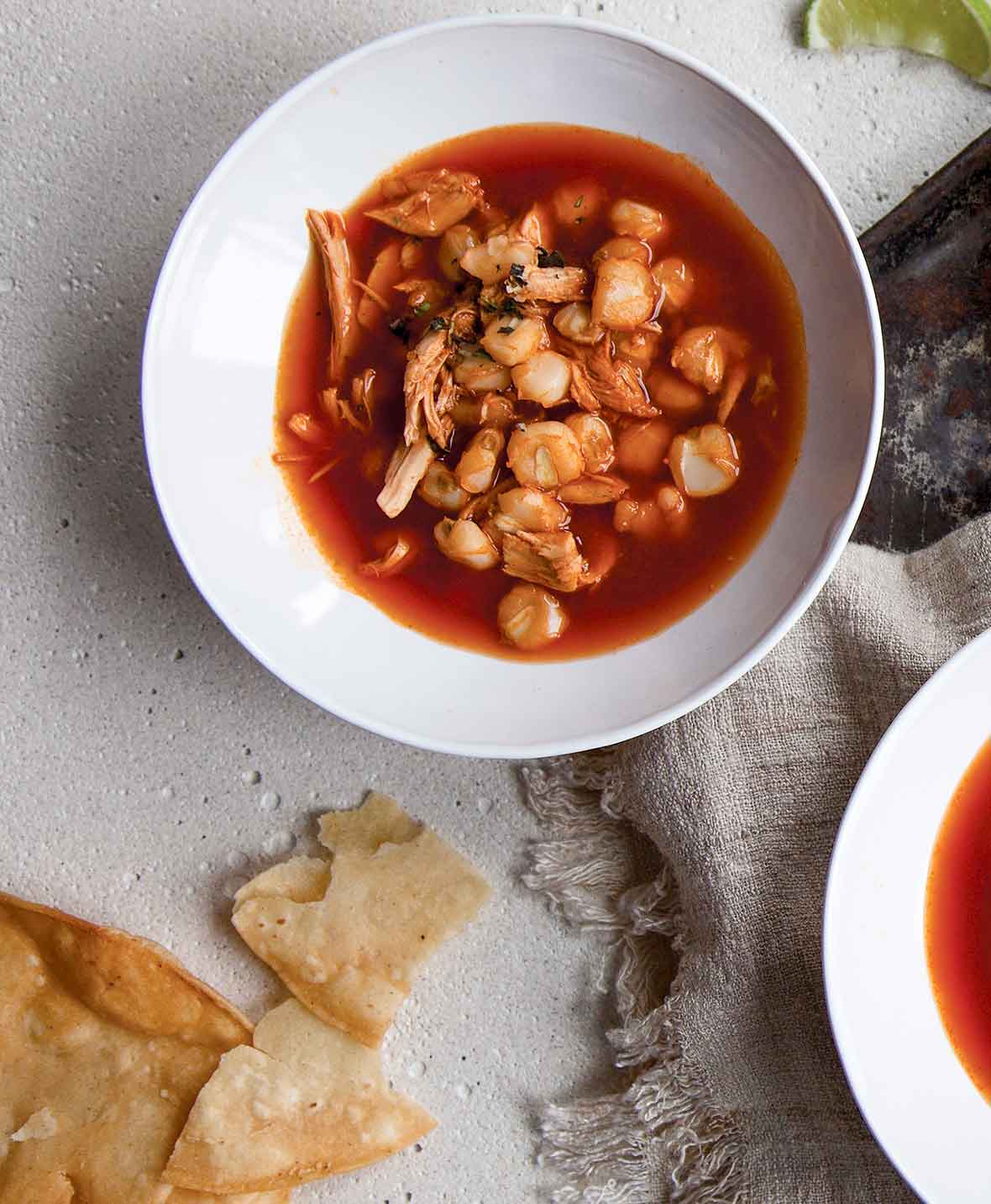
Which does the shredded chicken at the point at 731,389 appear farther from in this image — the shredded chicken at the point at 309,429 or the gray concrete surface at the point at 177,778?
the gray concrete surface at the point at 177,778

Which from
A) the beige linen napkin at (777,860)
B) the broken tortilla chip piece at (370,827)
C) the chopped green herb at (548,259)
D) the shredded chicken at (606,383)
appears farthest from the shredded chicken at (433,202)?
the broken tortilla chip piece at (370,827)

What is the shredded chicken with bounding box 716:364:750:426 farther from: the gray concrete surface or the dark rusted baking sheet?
the gray concrete surface

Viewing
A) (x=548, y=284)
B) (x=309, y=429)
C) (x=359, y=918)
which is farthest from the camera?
(x=359, y=918)

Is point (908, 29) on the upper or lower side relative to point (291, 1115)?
upper

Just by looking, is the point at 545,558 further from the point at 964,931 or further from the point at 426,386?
the point at 964,931

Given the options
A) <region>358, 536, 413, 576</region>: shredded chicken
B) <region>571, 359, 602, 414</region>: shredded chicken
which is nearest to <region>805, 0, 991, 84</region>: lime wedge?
<region>571, 359, 602, 414</region>: shredded chicken

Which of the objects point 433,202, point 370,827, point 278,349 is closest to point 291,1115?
point 370,827
